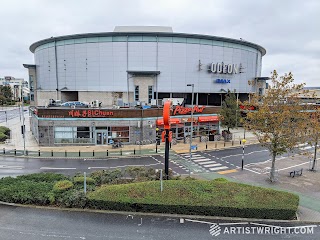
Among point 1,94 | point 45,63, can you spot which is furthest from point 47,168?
point 1,94

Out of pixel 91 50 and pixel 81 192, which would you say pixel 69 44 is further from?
pixel 81 192

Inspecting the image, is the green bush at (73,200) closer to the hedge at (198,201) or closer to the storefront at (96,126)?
the hedge at (198,201)

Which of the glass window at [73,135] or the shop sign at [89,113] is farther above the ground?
the shop sign at [89,113]

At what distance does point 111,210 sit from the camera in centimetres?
1438

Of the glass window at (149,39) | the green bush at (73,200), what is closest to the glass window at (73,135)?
the green bush at (73,200)

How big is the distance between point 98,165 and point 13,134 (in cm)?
2720

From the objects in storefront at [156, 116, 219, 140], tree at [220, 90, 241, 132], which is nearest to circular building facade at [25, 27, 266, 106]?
storefront at [156, 116, 219, 140]

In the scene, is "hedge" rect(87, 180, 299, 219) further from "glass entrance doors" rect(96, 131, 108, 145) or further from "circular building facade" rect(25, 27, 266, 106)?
"circular building facade" rect(25, 27, 266, 106)

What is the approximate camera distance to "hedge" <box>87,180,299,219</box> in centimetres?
1377

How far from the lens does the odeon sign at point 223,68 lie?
55.9 m

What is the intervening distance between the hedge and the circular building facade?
36419mm

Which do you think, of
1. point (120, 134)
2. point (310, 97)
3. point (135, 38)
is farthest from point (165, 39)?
point (310, 97)

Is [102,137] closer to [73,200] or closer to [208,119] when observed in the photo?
[208,119]

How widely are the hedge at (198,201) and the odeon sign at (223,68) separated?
43.7 meters
